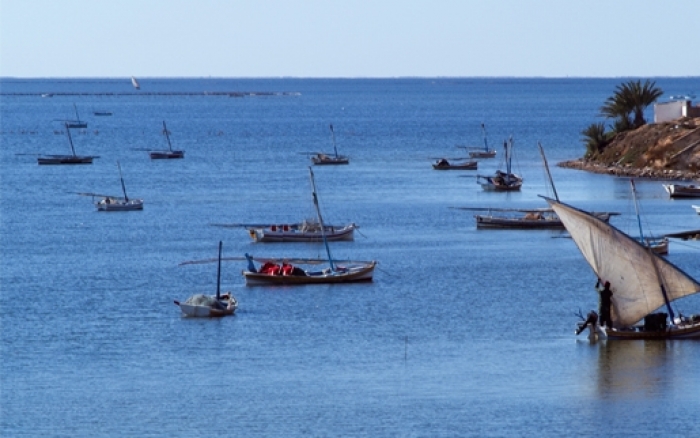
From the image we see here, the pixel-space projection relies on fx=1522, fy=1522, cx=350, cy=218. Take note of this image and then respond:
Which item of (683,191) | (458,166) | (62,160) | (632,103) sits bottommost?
(458,166)

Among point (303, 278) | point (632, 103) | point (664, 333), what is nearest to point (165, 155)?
point (632, 103)

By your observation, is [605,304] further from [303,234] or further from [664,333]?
[303,234]

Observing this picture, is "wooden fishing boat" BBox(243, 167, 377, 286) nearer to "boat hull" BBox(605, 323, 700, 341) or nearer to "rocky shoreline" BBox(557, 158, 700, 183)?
"boat hull" BBox(605, 323, 700, 341)

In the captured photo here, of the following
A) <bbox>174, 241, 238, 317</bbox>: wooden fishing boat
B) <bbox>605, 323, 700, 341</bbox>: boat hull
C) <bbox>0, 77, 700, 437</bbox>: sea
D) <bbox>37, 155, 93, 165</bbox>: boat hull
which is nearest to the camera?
<bbox>0, 77, 700, 437</bbox>: sea

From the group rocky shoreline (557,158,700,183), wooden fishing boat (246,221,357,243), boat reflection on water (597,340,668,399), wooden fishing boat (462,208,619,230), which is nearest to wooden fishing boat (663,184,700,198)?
rocky shoreline (557,158,700,183)

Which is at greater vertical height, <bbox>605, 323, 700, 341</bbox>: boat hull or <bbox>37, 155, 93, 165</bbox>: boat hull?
<bbox>605, 323, 700, 341</bbox>: boat hull

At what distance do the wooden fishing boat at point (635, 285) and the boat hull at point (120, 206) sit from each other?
157 ft

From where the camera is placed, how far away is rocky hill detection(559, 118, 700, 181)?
353 ft

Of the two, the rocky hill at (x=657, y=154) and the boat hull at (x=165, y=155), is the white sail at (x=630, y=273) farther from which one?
the boat hull at (x=165, y=155)

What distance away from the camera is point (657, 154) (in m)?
110

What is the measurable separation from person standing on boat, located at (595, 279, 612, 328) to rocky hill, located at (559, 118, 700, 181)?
5683 cm

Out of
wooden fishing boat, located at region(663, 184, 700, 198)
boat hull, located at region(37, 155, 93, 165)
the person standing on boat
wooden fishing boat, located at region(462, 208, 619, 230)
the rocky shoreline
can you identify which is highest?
the person standing on boat

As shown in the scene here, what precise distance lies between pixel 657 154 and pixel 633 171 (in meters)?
2.12

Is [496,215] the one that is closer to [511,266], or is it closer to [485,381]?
[511,266]
